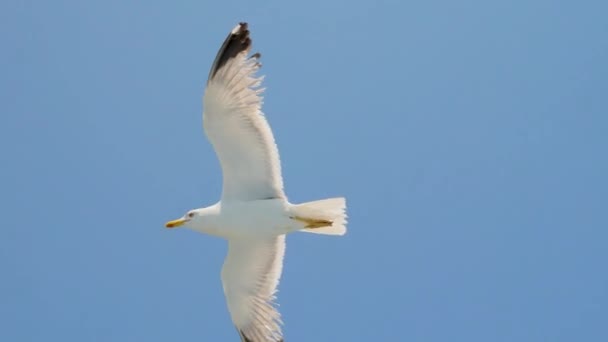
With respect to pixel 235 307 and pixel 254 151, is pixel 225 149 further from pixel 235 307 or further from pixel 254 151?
pixel 235 307

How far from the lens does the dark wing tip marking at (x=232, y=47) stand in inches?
448

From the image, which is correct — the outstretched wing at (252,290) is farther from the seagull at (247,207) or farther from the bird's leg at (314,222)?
the bird's leg at (314,222)

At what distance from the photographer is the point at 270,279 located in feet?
41.0

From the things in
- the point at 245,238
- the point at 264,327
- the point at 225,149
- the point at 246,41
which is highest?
the point at 246,41

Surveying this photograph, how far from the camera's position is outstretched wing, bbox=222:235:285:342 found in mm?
12344

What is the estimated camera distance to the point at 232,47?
11.4 m

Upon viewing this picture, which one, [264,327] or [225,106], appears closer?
[225,106]

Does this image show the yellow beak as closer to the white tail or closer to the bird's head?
the bird's head

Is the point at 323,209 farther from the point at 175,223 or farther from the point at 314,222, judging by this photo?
the point at 175,223

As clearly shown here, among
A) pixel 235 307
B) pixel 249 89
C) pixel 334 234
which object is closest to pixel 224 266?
pixel 235 307

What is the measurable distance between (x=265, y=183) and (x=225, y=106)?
1.10m

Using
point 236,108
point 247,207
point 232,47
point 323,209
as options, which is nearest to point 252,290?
point 247,207

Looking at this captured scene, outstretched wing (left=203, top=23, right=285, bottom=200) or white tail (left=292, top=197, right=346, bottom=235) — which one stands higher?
outstretched wing (left=203, top=23, right=285, bottom=200)

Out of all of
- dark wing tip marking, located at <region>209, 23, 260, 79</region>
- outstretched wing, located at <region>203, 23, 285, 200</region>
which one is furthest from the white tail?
dark wing tip marking, located at <region>209, 23, 260, 79</region>
